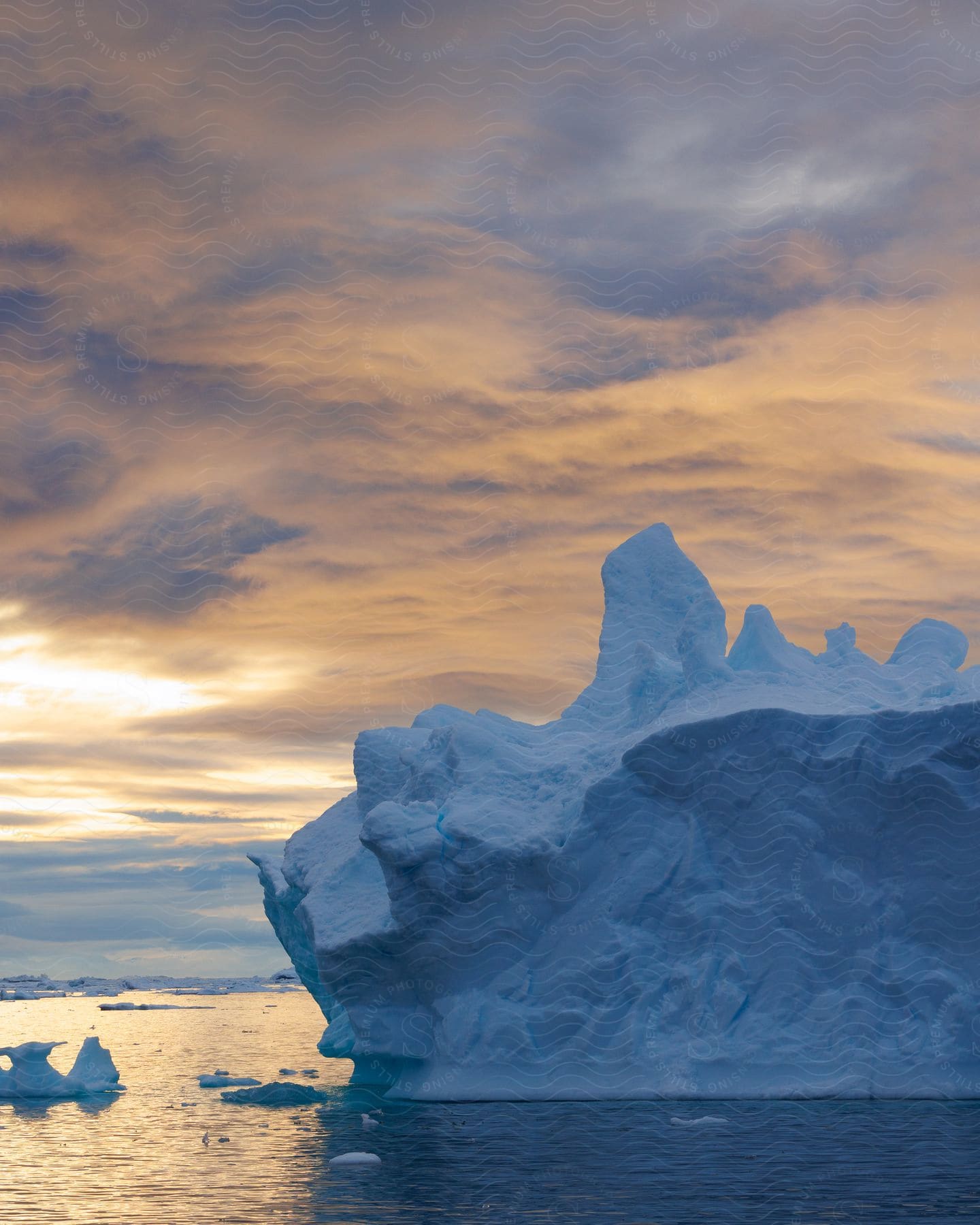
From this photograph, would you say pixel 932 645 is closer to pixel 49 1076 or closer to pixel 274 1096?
pixel 274 1096

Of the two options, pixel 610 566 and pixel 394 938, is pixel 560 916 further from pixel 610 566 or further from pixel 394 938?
pixel 610 566

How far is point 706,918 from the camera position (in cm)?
1922

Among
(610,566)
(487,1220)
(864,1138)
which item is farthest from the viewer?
(610,566)

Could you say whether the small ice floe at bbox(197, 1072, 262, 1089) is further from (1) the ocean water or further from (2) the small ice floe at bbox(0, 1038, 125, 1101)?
(1) the ocean water

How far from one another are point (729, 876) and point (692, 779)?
147 centimetres

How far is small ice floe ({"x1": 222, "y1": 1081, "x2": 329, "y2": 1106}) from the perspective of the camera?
21.9m

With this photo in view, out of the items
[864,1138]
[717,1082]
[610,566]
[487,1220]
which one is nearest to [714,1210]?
[487,1220]

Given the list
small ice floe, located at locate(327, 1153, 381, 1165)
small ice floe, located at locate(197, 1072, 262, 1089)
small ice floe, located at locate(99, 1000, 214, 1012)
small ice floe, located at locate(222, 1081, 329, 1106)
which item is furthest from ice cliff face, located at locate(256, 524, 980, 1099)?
small ice floe, located at locate(99, 1000, 214, 1012)

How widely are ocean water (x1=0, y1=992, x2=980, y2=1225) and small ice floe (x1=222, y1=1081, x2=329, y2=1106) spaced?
1.07 feet

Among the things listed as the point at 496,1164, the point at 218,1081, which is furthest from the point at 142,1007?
the point at 496,1164

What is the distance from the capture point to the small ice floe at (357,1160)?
15.1 metres

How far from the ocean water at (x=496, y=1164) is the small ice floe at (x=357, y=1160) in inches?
6.7

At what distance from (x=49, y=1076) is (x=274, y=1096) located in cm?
464

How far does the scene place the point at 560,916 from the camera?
19719 mm
